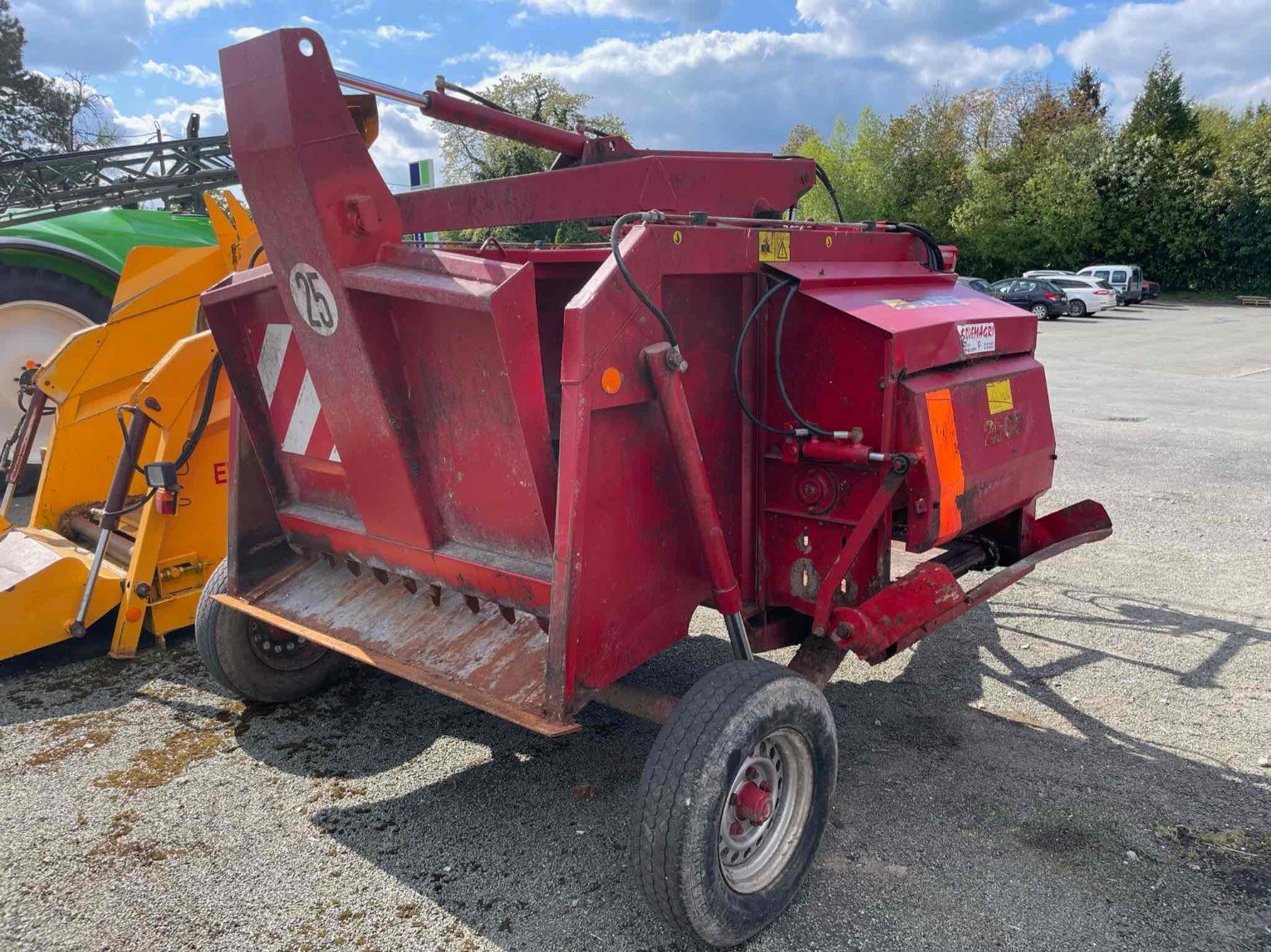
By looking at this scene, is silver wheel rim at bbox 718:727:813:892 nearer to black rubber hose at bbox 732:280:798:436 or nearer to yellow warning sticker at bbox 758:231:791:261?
black rubber hose at bbox 732:280:798:436

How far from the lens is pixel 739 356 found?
3027mm

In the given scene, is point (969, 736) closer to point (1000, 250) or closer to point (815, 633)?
point (815, 633)

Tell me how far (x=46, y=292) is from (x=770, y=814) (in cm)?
632

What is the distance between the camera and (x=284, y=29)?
2.51 m

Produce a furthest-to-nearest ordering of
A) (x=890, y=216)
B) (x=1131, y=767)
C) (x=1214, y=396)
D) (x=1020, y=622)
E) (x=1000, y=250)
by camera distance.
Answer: (x=890, y=216), (x=1000, y=250), (x=1214, y=396), (x=1020, y=622), (x=1131, y=767)

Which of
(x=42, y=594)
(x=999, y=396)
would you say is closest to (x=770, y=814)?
(x=999, y=396)

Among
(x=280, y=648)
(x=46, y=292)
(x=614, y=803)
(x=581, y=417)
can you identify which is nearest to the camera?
(x=581, y=417)

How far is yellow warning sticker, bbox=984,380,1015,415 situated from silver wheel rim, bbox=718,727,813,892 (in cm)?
154

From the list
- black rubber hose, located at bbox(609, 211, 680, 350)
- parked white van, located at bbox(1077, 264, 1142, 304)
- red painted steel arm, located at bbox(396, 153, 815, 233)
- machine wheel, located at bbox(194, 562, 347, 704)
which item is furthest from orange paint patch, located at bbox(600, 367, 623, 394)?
parked white van, located at bbox(1077, 264, 1142, 304)

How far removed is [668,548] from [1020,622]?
9.03 ft

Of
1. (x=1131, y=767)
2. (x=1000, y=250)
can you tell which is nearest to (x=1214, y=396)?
(x=1131, y=767)

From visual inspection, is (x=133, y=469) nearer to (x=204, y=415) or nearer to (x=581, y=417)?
(x=204, y=415)

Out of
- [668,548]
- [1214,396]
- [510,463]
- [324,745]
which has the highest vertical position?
[510,463]

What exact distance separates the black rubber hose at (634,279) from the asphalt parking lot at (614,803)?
1.59 m
